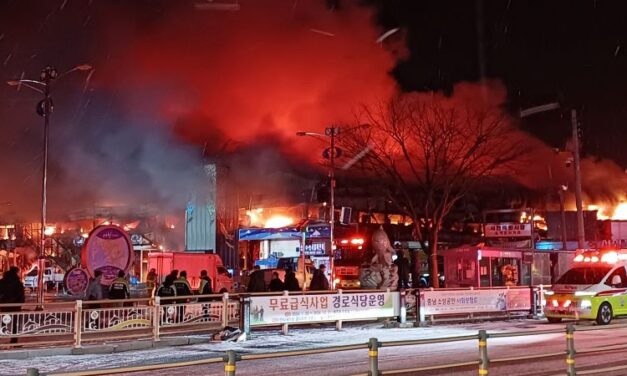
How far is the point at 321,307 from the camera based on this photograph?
15711 millimetres

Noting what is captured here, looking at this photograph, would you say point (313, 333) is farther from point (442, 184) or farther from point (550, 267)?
point (550, 267)

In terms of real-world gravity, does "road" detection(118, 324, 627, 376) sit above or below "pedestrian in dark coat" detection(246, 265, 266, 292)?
below

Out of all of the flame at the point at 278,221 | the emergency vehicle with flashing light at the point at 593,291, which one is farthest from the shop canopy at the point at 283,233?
the emergency vehicle with flashing light at the point at 593,291

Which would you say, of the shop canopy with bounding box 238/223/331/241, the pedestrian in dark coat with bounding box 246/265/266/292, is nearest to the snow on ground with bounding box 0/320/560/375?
the pedestrian in dark coat with bounding box 246/265/266/292

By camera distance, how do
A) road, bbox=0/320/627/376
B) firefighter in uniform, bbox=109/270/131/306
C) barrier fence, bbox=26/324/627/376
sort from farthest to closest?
firefighter in uniform, bbox=109/270/131/306 < road, bbox=0/320/627/376 < barrier fence, bbox=26/324/627/376

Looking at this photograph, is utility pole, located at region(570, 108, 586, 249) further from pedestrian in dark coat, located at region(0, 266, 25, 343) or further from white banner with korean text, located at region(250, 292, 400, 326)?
pedestrian in dark coat, located at region(0, 266, 25, 343)

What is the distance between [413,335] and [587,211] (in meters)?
40.5

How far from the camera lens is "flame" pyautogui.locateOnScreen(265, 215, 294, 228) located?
142 ft

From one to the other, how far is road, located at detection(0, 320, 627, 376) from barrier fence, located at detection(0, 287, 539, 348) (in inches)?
→ 23.8

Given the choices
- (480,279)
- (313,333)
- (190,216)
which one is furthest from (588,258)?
(190,216)

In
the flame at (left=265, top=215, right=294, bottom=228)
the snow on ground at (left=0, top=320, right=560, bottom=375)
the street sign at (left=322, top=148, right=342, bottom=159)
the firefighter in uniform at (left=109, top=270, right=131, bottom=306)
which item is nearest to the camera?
the snow on ground at (left=0, top=320, right=560, bottom=375)

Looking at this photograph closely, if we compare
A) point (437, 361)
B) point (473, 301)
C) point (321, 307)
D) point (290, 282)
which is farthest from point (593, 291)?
point (437, 361)

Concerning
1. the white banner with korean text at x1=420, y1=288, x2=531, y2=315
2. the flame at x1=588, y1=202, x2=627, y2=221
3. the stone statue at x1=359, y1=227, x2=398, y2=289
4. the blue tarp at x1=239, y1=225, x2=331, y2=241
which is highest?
the flame at x1=588, y1=202, x2=627, y2=221

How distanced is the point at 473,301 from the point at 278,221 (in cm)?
2654
